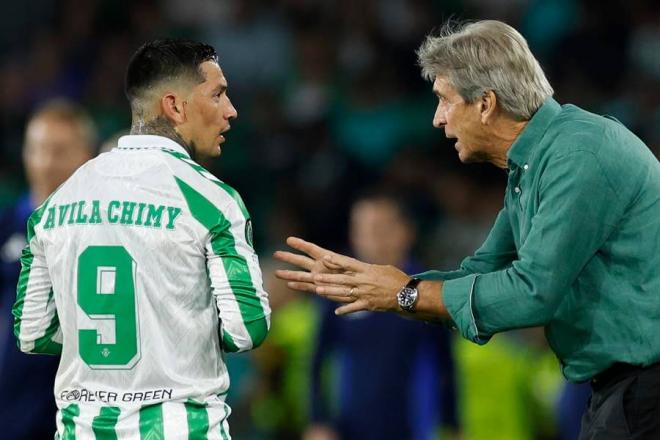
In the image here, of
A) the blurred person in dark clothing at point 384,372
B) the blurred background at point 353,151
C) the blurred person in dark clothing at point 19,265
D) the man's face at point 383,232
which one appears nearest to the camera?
the blurred person in dark clothing at point 19,265

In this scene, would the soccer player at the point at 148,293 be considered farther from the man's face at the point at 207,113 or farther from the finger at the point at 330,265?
the finger at the point at 330,265

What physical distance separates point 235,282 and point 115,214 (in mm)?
416

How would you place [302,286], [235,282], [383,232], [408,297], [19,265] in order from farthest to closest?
[383,232], [19,265], [302,286], [408,297], [235,282]

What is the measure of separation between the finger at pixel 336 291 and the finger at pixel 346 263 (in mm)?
64

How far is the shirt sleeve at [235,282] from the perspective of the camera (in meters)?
3.90

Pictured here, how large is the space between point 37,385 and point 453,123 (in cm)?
250

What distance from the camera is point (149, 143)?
411cm

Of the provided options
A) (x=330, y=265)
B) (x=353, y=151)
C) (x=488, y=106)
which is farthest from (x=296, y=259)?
(x=353, y=151)

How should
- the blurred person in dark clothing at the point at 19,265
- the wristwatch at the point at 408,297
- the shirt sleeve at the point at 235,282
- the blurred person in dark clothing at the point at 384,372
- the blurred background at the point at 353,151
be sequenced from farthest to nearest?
the blurred background at the point at 353,151 → the blurred person in dark clothing at the point at 384,372 → the blurred person in dark clothing at the point at 19,265 → the wristwatch at the point at 408,297 → the shirt sleeve at the point at 235,282

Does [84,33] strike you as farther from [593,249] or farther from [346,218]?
[593,249]

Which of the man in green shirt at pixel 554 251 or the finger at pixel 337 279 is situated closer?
the man in green shirt at pixel 554 251

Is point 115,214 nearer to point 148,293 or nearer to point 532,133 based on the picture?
point 148,293

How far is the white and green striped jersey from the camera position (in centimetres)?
391

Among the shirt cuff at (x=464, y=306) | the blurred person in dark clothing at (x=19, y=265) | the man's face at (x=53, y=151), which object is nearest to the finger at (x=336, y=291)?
the shirt cuff at (x=464, y=306)
